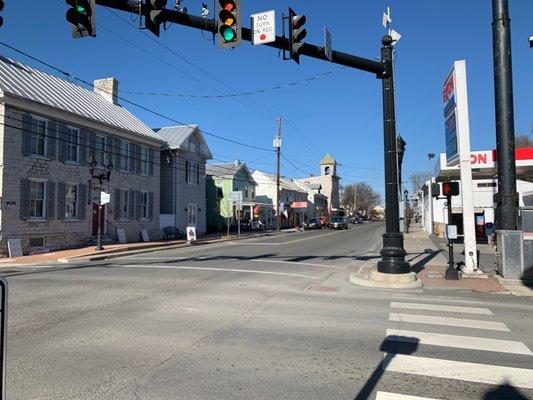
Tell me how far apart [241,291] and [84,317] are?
161 inches

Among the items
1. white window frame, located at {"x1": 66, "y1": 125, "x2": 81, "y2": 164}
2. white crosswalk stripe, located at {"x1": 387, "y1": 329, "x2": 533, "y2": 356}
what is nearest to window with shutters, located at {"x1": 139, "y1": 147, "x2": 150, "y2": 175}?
white window frame, located at {"x1": 66, "y1": 125, "x2": 81, "y2": 164}

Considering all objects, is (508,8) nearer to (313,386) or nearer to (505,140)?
(505,140)

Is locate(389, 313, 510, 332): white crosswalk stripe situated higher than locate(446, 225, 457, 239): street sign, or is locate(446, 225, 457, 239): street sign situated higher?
locate(446, 225, 457, 239): street sign

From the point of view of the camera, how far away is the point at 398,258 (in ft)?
44.0

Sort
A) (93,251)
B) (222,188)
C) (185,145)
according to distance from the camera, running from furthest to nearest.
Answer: (222,188) → (185,145) → (93,251)

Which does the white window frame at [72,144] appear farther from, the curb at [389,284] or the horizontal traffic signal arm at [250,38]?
the curb at [389,284]

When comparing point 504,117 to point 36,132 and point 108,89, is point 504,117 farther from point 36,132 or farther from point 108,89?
point 108,89

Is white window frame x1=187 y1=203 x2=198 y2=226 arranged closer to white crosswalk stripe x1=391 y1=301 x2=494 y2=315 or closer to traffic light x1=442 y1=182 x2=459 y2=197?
traffic light x1=442 y1=182 x2=459 y2=197

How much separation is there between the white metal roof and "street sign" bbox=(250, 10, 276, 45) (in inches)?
624

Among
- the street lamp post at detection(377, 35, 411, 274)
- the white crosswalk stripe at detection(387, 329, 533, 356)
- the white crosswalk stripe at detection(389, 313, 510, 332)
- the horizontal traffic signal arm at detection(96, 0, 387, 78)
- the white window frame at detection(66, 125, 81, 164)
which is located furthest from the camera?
the white window frame at detection(66, 125, 81, 164)

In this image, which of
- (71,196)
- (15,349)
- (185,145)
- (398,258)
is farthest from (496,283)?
(185,145)

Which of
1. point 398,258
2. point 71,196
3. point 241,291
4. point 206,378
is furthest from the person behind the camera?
point 71,196

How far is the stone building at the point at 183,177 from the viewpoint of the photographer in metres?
39.3

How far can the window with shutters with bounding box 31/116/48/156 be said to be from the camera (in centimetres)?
2406
